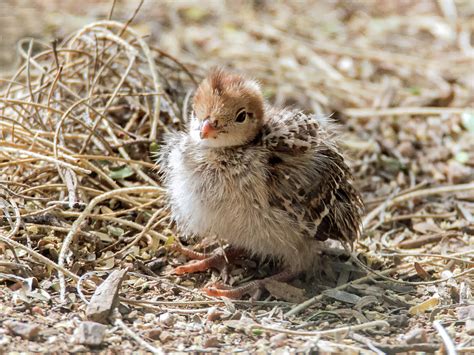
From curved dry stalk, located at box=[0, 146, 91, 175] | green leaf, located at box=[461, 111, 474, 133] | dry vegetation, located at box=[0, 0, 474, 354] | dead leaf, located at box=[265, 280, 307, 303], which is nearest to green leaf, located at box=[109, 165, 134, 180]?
dry vegetation, located at box=[0, 0, 474, 354]

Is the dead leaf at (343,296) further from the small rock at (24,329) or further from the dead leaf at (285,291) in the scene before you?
the small rock at (24,329)

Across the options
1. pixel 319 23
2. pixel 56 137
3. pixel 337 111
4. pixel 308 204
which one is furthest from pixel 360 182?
pixel 319 23

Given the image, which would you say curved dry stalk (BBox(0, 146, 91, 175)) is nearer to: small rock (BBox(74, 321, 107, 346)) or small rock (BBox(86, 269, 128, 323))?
small rock (BBox(86, 269, 128, 323))

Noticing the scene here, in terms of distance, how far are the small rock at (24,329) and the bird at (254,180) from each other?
2.91 feet

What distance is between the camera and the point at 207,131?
11.2 ft

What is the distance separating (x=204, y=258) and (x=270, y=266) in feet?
1.11

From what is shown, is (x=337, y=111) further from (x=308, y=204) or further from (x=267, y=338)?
A: (x=267, y=338)

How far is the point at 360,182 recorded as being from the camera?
16.3 ft

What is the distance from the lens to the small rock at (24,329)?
2.89 metres

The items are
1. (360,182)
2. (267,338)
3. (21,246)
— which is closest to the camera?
(267,338)

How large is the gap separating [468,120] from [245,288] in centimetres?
275

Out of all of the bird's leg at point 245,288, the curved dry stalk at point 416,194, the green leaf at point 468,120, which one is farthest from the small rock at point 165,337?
the green leaf at point 468,120

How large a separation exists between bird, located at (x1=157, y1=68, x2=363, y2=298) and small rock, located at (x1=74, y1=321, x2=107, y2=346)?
0.70m

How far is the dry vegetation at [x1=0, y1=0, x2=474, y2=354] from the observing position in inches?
126
